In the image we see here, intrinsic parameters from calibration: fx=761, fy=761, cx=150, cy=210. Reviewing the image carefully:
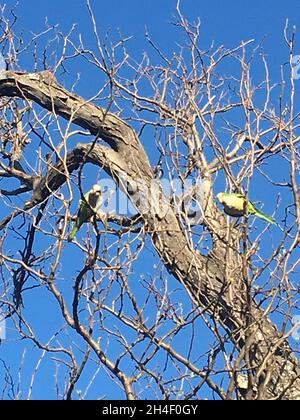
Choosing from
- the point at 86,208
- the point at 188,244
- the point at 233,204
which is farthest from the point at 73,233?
the point at 233,204

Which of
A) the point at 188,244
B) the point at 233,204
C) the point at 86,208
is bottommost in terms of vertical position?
the point at 188,244

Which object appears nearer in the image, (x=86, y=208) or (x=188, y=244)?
(x=188, y=244)

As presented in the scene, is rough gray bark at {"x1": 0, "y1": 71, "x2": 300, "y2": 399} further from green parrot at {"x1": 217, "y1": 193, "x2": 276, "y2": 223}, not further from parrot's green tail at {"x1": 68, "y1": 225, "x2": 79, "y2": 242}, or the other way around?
parrot's green tail at {"x1": 68, "y1": 225, "x2": 79, "y2": 242}

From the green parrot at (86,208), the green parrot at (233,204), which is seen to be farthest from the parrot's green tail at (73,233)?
the green parrot at (233,204)

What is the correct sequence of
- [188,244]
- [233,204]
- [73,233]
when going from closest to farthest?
1. [188,244]
2. [233,204]
3. [73,233]

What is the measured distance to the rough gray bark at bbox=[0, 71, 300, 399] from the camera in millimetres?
3490

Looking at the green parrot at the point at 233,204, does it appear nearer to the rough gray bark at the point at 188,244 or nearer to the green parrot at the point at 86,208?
the rough gray bark at the point at 188,244

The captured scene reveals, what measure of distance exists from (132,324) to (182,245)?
1214mm

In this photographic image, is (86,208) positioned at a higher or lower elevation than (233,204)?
higher

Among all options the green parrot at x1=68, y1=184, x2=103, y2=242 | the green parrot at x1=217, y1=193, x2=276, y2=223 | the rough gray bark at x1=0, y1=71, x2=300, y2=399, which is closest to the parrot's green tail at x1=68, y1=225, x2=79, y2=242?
the green parrot at x1=68, y1=184, x2=103, y2=242

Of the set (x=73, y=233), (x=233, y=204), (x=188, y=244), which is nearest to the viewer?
(x=188, y=244)

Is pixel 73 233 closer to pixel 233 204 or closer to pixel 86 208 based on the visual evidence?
pixel 86 208

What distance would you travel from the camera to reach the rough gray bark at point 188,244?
3490mm

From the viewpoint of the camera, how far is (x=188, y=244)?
12.5 feet
